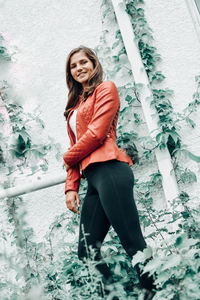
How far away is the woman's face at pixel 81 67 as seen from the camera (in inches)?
71.7

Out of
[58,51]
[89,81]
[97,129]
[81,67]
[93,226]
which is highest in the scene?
[58,51]

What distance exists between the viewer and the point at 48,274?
1.58 metres

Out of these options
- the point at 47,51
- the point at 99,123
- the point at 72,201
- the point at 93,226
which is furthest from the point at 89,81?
the point at 47,51

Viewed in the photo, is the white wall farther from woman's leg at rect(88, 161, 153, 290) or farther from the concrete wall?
woman's leg at rect(88, 161, 153, 290)

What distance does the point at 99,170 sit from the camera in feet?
4.97

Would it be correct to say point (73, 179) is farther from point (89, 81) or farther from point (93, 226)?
point (89, 81)

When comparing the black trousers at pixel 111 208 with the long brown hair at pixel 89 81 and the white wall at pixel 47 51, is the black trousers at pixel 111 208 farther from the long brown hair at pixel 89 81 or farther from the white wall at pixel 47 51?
the white wall at pixel 47 51

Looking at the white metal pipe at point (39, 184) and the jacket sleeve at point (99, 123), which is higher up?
the jacket sleeve at point (99, 123)

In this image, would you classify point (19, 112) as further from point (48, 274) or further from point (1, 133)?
point (48, 274)

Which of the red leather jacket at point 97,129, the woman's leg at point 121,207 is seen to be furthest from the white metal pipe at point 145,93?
the woman's leg at point 121,207

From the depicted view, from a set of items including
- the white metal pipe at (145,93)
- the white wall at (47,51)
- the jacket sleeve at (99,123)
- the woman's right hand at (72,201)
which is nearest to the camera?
the jacket sleeve at (99,123)

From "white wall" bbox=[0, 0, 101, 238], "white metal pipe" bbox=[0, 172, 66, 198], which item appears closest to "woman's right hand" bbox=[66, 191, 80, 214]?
"white metal pipe" bbox=[0, 172, 66, 198]

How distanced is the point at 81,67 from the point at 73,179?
0.69 m

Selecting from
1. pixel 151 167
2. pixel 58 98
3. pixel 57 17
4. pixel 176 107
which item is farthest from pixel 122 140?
pixel 57 17
